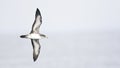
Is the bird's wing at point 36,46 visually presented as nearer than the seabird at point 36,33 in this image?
No

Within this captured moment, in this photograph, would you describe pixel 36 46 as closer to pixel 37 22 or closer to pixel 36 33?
pixel 36 33

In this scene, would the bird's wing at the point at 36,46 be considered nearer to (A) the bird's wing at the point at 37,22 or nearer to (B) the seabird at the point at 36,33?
(B) the seabird at the point at 36,33

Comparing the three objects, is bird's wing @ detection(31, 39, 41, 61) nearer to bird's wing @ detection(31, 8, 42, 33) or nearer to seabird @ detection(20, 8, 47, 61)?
seabird @ detection(20, 8, 47, 61)

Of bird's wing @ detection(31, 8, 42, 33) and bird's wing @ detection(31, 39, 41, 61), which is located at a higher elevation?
bird's wing @ detection(31, 8, 42, 33)

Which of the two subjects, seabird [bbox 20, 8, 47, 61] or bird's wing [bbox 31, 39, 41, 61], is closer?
seabird [bbox 20, 8, 47, 61]

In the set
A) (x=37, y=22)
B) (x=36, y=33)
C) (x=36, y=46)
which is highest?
(x=37, y=22)

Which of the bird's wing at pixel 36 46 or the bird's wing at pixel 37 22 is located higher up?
the bird's wing at pixel 37 22

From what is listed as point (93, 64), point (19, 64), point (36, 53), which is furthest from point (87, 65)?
point (36, 53)

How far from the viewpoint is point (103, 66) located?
131ft

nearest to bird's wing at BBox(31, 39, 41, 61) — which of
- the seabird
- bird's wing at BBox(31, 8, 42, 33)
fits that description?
the seabird

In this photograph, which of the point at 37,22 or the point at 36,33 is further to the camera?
the point at 37,22

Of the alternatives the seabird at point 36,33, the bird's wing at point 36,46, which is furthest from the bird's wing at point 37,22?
the bird's wing at point 36,46

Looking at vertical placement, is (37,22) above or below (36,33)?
above

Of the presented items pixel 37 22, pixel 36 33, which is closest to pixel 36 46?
pixel 36 33
